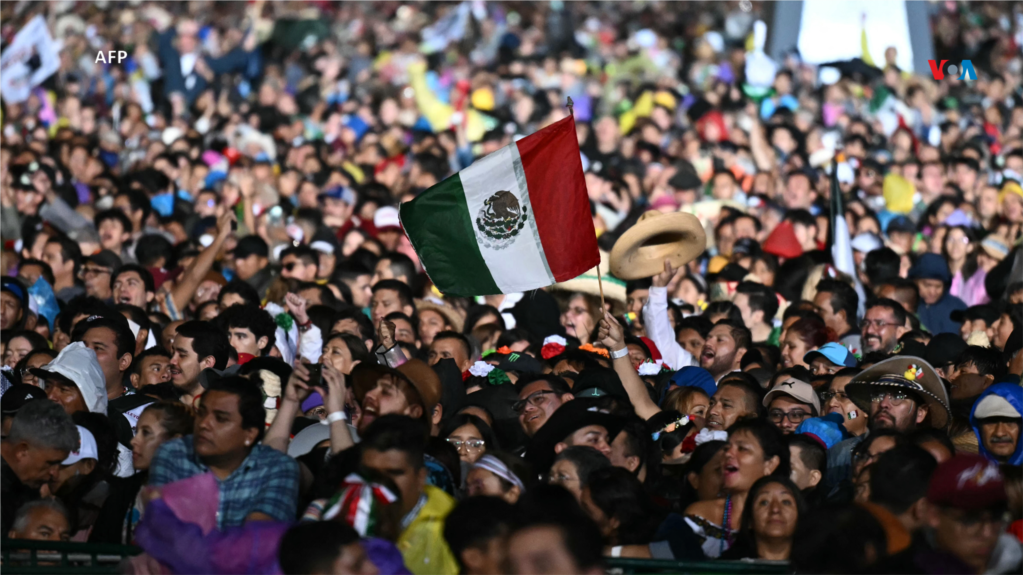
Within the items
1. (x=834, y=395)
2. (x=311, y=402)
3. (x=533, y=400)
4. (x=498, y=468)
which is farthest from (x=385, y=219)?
(x=498, y=468)

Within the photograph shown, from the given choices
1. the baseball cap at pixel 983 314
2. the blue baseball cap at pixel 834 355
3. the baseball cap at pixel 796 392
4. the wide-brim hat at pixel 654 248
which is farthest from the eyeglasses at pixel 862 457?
the baseball cap at pixel 983 314

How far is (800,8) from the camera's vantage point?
19.4 m

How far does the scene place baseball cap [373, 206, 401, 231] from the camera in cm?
1318

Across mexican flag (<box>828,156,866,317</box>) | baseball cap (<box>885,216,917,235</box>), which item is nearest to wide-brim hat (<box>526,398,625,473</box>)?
mexican flag (<box>828,156,866,317</box>)

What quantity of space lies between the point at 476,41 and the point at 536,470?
57.9 feet

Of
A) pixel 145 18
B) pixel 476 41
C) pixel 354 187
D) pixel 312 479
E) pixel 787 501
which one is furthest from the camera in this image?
pixel 476 41

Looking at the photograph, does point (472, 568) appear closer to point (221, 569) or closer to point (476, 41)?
point (221, 569)

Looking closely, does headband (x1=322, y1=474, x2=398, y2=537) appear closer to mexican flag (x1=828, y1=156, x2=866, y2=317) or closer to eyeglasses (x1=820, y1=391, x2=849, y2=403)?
eyeglasses (x1=820, y1=391, x2=849, y2=403)

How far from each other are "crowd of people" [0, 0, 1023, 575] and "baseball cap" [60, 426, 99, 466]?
2cm

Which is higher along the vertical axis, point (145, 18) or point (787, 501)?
point (145, 18)

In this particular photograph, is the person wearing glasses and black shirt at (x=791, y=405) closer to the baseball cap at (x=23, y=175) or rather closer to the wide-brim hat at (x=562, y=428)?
the wide-brim hat at (x=562, y=428)

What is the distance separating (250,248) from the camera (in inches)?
457

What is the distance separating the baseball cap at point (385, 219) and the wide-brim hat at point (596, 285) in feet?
9.17

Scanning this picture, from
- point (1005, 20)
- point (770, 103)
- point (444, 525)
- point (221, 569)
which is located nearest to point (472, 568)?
point (444, 525)
